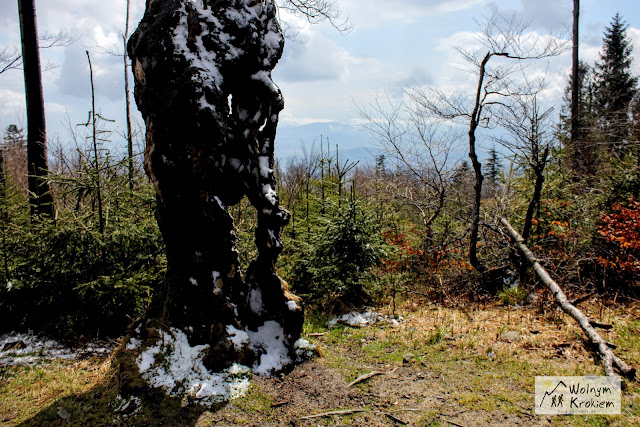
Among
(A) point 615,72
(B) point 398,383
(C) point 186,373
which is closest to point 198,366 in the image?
(C) point 186,373

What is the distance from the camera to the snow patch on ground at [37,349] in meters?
5.05

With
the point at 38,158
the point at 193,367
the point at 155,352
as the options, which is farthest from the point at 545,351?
the point at 38,158

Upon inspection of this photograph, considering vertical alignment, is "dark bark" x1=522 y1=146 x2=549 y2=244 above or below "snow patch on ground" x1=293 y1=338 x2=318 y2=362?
above

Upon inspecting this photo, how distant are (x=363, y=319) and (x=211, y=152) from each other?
4.49 m

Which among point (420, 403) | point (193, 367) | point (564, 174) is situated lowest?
point (420, 403)

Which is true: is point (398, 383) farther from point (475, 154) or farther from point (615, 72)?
point (615, 72)

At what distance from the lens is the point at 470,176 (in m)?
12.6

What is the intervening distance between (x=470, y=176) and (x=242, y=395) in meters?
10.9

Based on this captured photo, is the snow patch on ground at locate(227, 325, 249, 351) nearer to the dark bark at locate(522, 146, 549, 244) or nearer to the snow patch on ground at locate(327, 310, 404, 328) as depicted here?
the snow patch on ground at locate(327, 310, 404, 328)

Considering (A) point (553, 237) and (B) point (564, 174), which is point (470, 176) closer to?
(B) point (564, 174)

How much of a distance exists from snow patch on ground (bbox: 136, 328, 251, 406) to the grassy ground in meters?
0.16

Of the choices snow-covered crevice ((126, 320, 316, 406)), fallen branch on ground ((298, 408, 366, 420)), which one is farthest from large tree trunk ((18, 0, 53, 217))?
fallen branch on ground ((298, 408, 366, 420))

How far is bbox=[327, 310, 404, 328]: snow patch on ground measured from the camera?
695 cm

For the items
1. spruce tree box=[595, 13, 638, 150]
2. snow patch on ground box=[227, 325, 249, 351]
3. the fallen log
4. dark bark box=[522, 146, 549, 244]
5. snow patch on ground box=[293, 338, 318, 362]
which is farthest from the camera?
spruce tree box=[595, 13, 638, 150]
